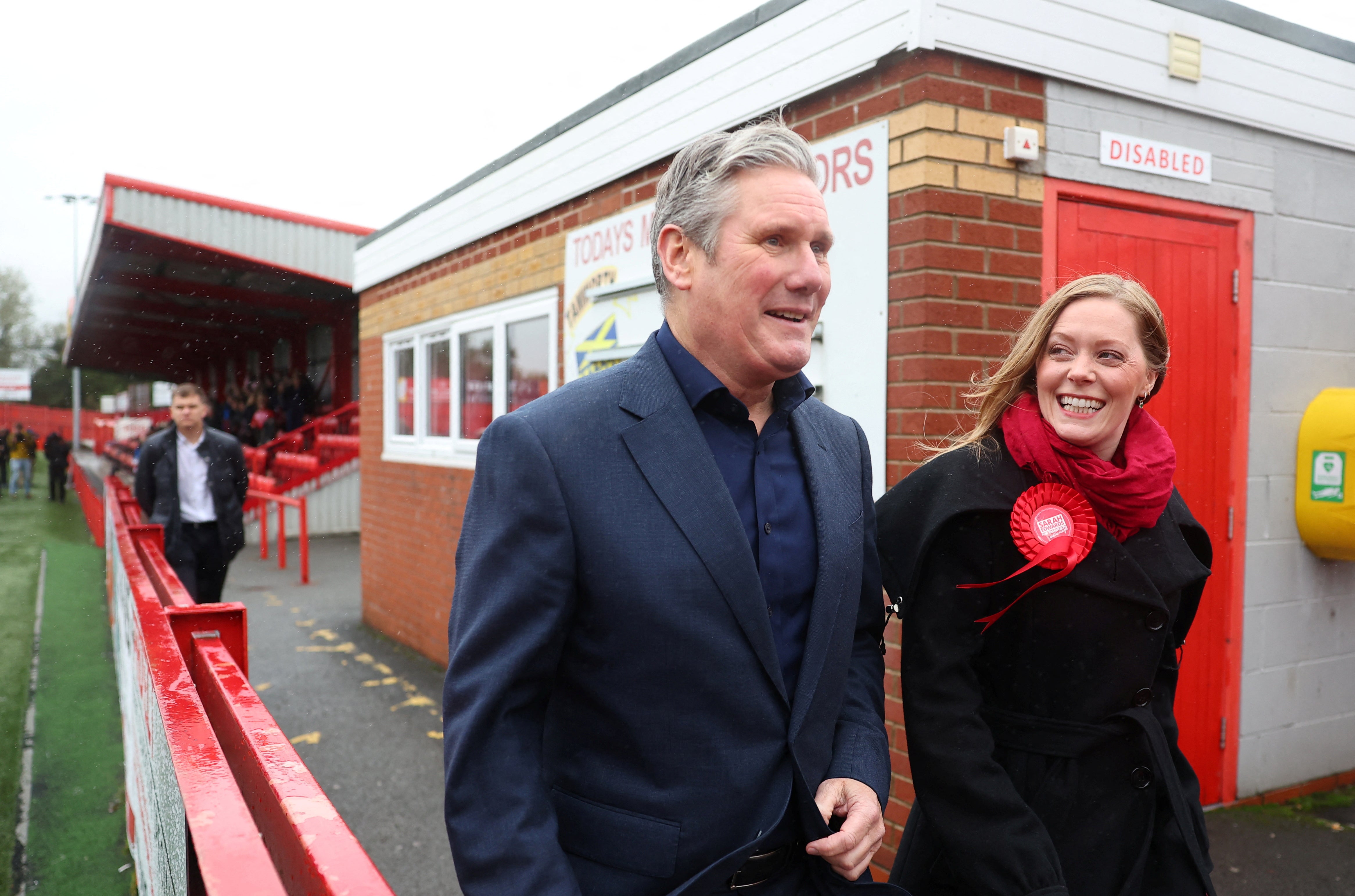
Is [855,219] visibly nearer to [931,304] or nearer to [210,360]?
[931,304]

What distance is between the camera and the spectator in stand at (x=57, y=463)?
26.5 metres

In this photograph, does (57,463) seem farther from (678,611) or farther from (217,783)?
(678,611)

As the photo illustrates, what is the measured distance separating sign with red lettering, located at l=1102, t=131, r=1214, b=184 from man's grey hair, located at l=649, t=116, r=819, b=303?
264 centimetres

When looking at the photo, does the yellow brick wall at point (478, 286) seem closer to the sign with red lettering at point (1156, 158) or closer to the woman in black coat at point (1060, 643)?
the sign with red lettering at point (1156, 158)

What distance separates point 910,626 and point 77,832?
457cm

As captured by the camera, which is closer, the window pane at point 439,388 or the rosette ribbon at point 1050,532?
the rosette ribbon at point 1050,532

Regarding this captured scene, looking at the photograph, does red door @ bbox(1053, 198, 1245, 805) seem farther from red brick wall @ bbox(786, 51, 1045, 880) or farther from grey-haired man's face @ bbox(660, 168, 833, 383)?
grey-haired man's face @ bbox(660, 168, 833, 383)

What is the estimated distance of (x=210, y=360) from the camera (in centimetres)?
4362

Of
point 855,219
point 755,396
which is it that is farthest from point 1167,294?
point 755,396

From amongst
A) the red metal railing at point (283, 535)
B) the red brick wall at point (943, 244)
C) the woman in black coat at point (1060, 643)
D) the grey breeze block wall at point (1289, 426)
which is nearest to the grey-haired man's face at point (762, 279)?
the woman in black coat at point (1060, 643)

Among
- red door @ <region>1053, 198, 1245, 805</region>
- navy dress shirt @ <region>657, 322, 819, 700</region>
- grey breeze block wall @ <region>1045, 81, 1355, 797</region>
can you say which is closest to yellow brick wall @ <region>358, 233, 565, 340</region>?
red door @ <region>1053, 198, 1245, 805</region>

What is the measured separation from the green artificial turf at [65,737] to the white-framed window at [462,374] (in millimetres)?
2891

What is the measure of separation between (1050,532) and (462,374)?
6084 millimetres

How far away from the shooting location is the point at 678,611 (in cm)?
152
